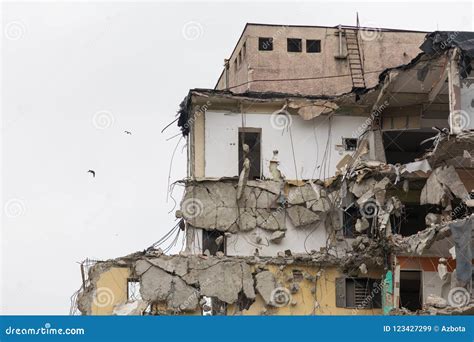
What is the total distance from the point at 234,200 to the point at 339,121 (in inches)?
170

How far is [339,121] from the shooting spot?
116ft

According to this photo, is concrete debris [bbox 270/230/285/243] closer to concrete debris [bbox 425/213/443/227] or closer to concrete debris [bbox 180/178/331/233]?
concrete debris [bbox 180/178/331/233]

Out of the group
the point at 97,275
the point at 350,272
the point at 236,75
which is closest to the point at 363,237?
the point at 350,272

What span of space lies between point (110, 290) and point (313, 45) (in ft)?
46.8

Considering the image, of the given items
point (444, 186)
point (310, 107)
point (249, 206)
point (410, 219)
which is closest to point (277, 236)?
point (249, 206)

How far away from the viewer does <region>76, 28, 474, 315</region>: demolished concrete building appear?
104 ft

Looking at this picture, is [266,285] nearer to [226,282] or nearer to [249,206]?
[226,282]

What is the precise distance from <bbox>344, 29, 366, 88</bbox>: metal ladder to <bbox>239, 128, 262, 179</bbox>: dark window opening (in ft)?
25.0

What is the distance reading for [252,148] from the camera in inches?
1377

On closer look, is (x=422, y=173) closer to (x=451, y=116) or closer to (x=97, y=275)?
(x=451, y=116)

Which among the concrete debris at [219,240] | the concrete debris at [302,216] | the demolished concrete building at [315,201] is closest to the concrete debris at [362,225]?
the demolished concrete building at [315,201]

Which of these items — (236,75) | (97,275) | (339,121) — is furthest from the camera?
(236,75)

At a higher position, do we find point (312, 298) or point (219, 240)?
point (219, 240)

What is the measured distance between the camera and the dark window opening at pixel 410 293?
32875 mm
